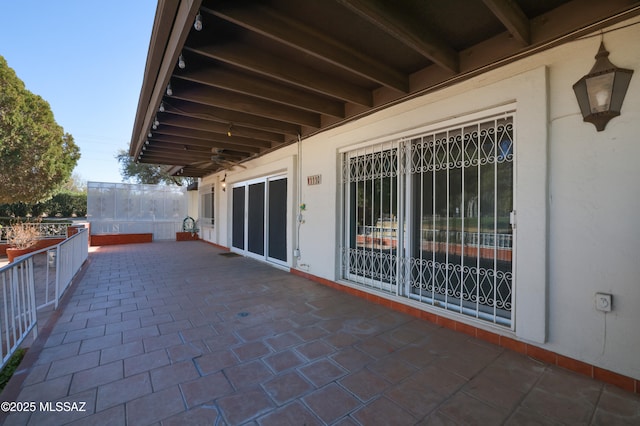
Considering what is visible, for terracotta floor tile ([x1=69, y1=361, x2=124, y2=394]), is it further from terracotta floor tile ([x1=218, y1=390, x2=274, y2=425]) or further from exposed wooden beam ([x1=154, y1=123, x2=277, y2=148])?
exposed wooden beam ([x1=154, y1=123, x2=277, y2=148])

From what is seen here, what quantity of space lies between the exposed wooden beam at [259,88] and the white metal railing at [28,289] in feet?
8.08

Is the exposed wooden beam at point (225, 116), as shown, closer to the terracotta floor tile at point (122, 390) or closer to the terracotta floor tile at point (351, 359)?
the terracotta floor tile at point (122, 390)

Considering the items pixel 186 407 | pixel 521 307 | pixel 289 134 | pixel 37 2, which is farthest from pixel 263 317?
pixel 37 2

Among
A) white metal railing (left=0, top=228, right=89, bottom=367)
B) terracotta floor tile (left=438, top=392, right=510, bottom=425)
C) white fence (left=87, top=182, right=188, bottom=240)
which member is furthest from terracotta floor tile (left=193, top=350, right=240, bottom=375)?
white fence (left=87, top=182, right=188, bottom=240)

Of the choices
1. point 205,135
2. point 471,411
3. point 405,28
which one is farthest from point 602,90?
point 205,135

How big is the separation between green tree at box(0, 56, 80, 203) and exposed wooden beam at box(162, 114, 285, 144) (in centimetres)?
871

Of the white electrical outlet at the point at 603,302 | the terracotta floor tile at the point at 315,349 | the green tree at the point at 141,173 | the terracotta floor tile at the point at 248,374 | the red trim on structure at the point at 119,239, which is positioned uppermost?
the green tree at the point at 141,173

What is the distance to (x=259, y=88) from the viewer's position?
3375 millimetres

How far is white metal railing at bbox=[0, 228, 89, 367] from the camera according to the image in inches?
91.1

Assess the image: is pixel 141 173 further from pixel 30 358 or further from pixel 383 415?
pixel 383 415

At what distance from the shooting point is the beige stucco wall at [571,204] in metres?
1.98

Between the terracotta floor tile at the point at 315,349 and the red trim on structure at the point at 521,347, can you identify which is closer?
the red trim on structure at the point at 521,347

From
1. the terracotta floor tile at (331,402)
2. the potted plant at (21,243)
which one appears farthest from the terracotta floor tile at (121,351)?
the potted plant at (21,243)

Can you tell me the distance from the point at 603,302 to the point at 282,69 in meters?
3.51
